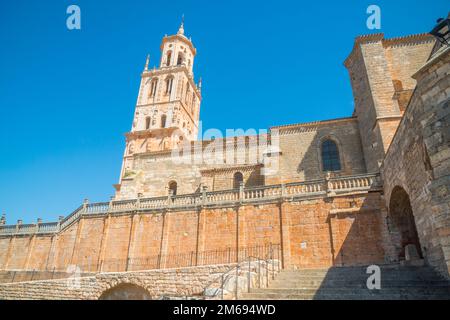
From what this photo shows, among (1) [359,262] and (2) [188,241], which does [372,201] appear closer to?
(1) [359,262]

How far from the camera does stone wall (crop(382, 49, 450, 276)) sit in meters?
6.27

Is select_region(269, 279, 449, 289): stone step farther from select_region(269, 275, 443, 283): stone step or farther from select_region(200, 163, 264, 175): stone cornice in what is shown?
select_region(200, 163, 264, 175): stone cornice

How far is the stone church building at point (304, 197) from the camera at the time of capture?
27.5ft

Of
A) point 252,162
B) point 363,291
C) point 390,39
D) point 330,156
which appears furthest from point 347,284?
point 390,39

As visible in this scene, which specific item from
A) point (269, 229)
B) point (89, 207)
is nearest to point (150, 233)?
point (89, 207)

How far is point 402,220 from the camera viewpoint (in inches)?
493

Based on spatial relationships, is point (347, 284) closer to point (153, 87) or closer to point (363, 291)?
point (363, 291)

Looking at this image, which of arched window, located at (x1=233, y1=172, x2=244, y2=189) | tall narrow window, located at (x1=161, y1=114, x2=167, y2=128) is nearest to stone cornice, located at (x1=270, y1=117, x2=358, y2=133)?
arched window, located at (x1=233, y1=172, x2=244, y2=189)

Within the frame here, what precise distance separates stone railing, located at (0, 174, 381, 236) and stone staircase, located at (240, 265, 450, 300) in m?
5.31

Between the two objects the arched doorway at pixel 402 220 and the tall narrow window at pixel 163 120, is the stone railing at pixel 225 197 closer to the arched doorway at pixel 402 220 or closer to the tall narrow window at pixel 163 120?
the arched doorway at pixel 402 220

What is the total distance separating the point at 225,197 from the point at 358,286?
31.9 ft

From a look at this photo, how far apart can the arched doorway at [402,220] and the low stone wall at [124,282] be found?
7.33 m

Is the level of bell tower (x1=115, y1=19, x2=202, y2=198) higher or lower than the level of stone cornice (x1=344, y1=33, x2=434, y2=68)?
higher
